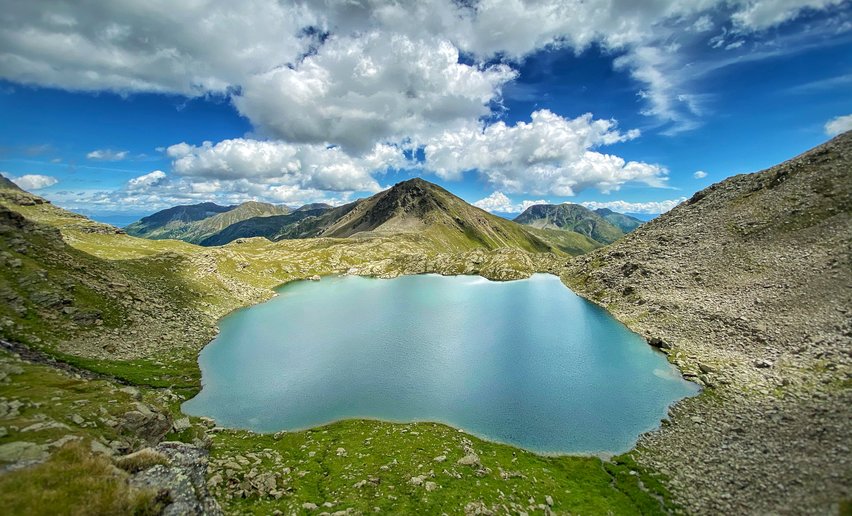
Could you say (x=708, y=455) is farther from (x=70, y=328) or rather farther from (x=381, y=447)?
(x=70, y=328)

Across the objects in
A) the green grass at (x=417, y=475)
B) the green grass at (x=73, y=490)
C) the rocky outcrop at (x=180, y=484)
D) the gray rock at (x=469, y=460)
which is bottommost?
the green grass at (x=417, y=475)

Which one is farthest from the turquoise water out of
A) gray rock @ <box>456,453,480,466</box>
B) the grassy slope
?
gray rock @ <box>456,453,480,466</box>

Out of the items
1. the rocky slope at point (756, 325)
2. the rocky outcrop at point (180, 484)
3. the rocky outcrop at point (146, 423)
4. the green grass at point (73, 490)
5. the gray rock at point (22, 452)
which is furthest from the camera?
the rocky slope at point (756, 325)

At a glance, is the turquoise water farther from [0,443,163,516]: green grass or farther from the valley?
[0,443,163,516]: green grass

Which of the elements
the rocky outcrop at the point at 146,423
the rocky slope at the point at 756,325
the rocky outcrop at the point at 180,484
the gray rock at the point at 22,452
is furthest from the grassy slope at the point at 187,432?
the rocky slope at the point at 756,325

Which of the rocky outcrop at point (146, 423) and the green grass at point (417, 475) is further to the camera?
the rocky outcrop at point (146, 423)

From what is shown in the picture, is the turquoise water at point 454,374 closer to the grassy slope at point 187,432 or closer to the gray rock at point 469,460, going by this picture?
the grassy slope at point 187,432
